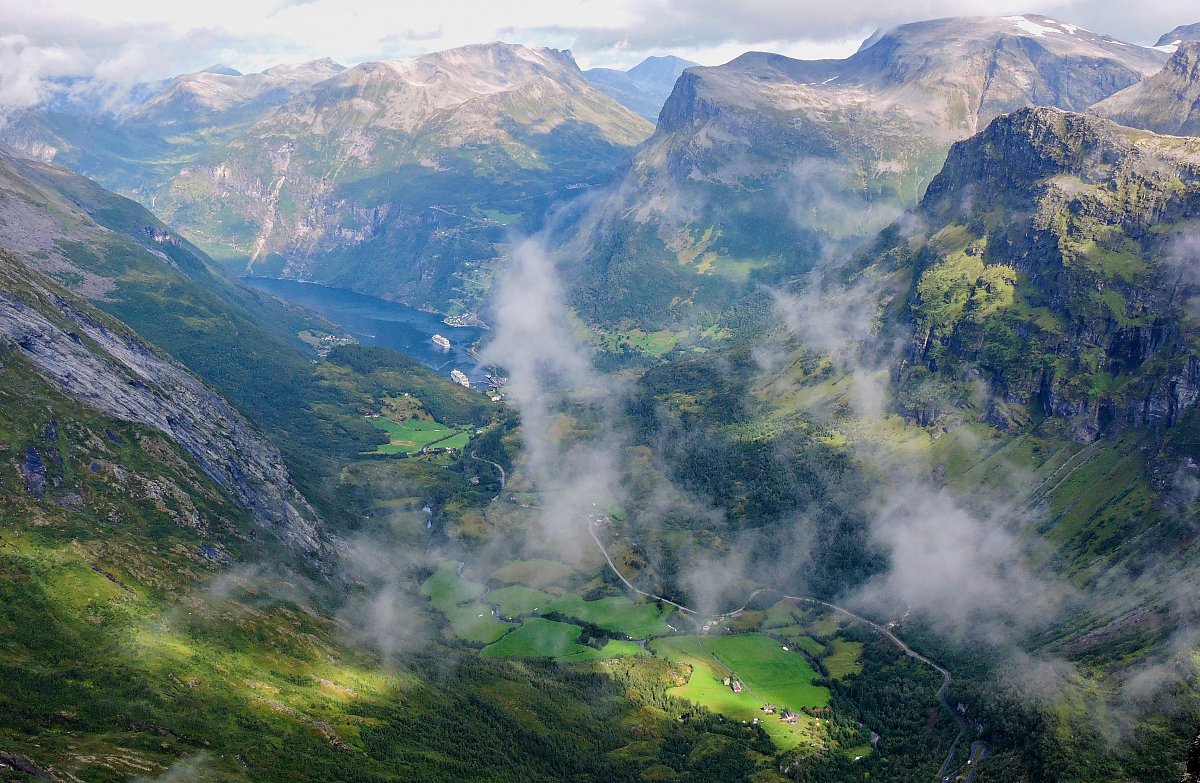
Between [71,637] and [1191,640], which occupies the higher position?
[1191,640]

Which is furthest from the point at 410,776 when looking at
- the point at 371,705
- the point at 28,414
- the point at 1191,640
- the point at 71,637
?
the point at 1191,640

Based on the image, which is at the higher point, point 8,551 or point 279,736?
point 8,551

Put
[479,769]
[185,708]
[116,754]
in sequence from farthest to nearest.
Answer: [479,769], [185,708], [116,754]

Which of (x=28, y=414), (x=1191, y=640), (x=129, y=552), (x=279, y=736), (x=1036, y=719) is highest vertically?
(x=28, y=414)

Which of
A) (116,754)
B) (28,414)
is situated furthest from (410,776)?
(28,414)

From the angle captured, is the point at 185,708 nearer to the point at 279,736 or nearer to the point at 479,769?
the point at 279,736

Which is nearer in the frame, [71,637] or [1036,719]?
[71,637]

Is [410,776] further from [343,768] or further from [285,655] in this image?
[285,655]

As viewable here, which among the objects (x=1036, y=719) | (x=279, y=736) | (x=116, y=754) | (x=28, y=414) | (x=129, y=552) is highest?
(x=28, y=414)

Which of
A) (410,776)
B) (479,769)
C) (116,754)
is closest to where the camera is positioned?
(116,754)
